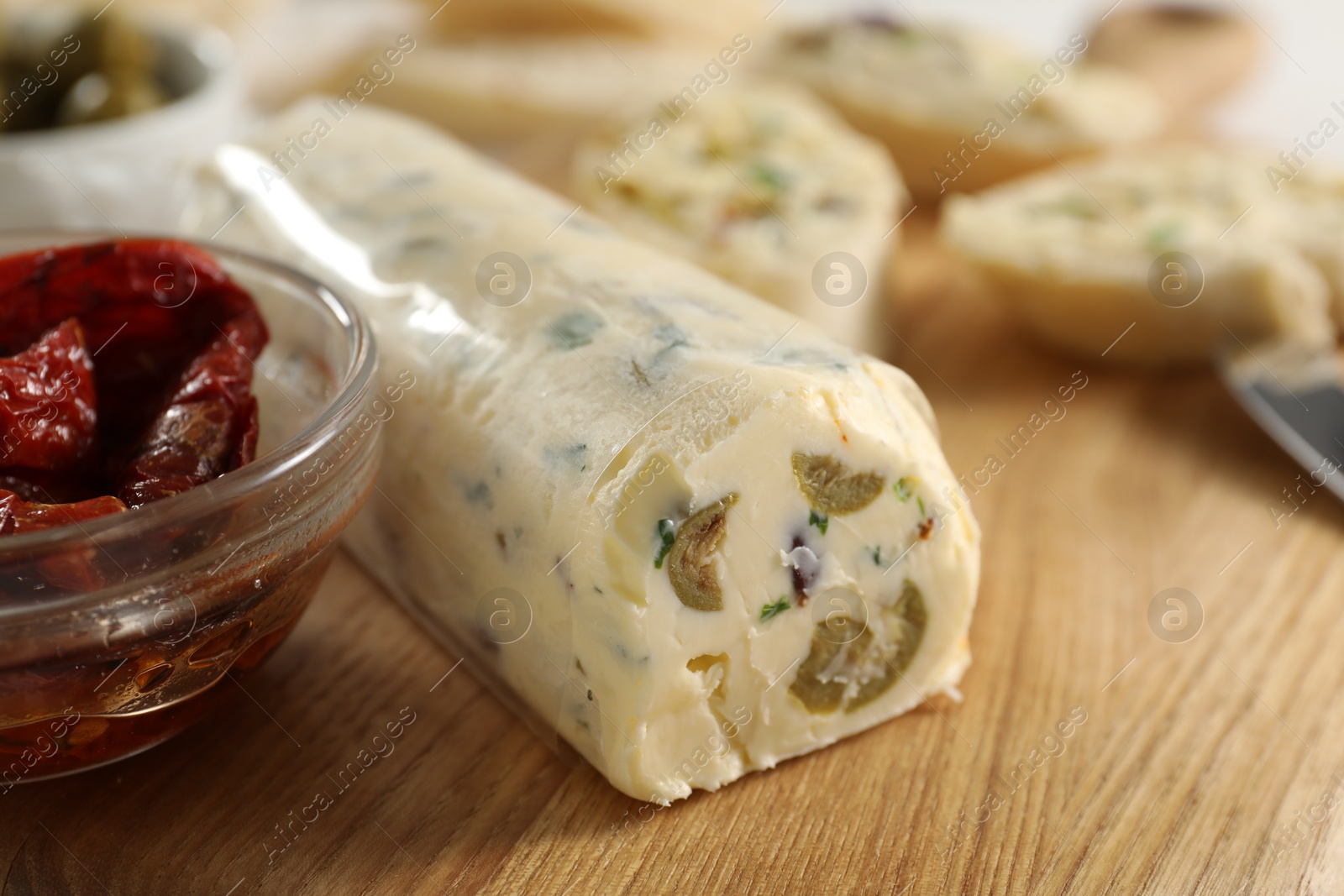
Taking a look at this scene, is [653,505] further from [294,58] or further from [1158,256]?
[294,58]

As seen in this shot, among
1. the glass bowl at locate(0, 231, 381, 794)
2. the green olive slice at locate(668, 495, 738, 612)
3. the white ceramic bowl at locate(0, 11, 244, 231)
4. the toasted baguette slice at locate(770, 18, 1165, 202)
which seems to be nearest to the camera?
the glass bowl at locate(0, 231, 381, 794)

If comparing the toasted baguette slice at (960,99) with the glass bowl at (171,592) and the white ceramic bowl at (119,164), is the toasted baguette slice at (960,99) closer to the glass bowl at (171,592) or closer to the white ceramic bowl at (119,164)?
the white ceramic bowl at (119,164)

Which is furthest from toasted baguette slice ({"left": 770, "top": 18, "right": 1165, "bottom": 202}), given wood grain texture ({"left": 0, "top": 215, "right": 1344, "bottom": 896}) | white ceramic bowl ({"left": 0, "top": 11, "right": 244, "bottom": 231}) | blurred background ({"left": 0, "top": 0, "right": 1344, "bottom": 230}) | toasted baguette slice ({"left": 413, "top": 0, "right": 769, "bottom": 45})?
white ceramic bowl ({"left": 0, "top": 11, "right": 244, "bottom": 231})

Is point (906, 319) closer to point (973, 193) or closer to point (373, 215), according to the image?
point (973, 193)

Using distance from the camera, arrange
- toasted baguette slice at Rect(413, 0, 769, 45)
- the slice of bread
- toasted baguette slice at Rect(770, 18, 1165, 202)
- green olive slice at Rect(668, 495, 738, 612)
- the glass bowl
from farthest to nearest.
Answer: toasted baguette slice at Rect(413, 0, 769, 45)
the slice of bread
toasted baguette slice at Rect(770, 18, 1165, 202)
green olive slice at Rect(668, 495, 738, 612)
the glass bowl

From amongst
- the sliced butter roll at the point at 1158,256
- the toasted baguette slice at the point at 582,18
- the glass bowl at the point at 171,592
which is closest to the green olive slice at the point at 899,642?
the glass bowl at the point at 171,592

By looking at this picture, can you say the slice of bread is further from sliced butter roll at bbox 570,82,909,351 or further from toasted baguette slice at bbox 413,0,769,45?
sliced butter roll at bbox 570,82,909,351

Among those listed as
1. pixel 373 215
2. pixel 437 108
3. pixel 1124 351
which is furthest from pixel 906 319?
pixel 437 108
